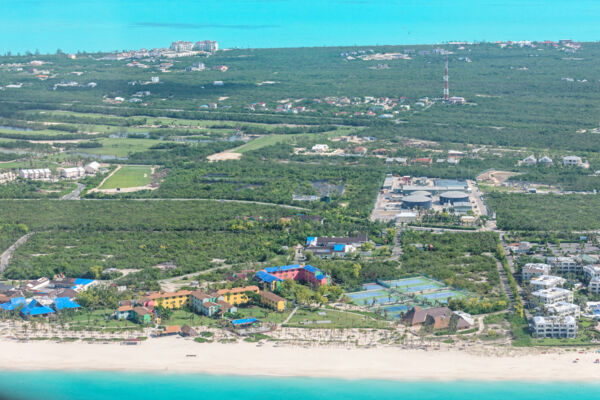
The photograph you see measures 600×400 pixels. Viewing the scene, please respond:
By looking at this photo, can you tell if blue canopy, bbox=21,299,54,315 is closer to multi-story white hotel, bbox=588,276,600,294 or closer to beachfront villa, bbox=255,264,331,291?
beachfront villa, bbox=255,264,331,291

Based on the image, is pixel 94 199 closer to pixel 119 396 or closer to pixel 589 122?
pixel 119 396

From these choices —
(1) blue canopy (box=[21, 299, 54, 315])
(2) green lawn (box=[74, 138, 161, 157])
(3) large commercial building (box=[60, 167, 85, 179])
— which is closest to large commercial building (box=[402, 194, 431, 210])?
(3) large commercial building (box=[60, 167, 85, 179])

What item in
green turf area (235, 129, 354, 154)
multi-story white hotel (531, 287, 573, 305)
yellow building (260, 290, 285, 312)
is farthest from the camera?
green turf area (235, 129, 354, 154)

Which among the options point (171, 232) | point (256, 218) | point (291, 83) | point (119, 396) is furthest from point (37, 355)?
point (291, 83)

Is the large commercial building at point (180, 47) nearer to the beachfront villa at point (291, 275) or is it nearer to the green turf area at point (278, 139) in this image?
the green turf area at point (278, 139)

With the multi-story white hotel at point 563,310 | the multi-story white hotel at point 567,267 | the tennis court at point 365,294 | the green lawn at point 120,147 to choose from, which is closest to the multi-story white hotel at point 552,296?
the multi-story white hotel at point 563,310
